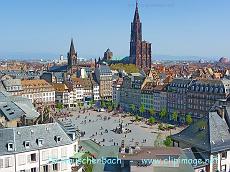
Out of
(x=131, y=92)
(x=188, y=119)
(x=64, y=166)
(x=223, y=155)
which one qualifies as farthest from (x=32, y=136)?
(x=131, y=92)

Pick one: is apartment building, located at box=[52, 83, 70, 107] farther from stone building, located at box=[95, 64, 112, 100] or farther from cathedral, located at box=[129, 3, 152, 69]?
cathedral, located at box=[129, 3, 152, 69]

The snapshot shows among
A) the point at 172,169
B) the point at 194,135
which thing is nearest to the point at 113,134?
the point at 194,135

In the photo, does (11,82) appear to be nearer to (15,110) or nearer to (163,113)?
(163,113)

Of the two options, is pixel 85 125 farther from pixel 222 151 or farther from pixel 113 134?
pixel 222 151

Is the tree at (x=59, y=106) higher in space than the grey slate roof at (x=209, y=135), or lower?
lower

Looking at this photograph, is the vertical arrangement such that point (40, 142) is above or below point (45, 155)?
above

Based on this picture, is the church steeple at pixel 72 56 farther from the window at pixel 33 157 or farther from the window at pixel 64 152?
the window at pixel 33 157

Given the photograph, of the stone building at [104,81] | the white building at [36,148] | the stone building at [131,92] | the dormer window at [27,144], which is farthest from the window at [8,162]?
the stone building at [104,81]
